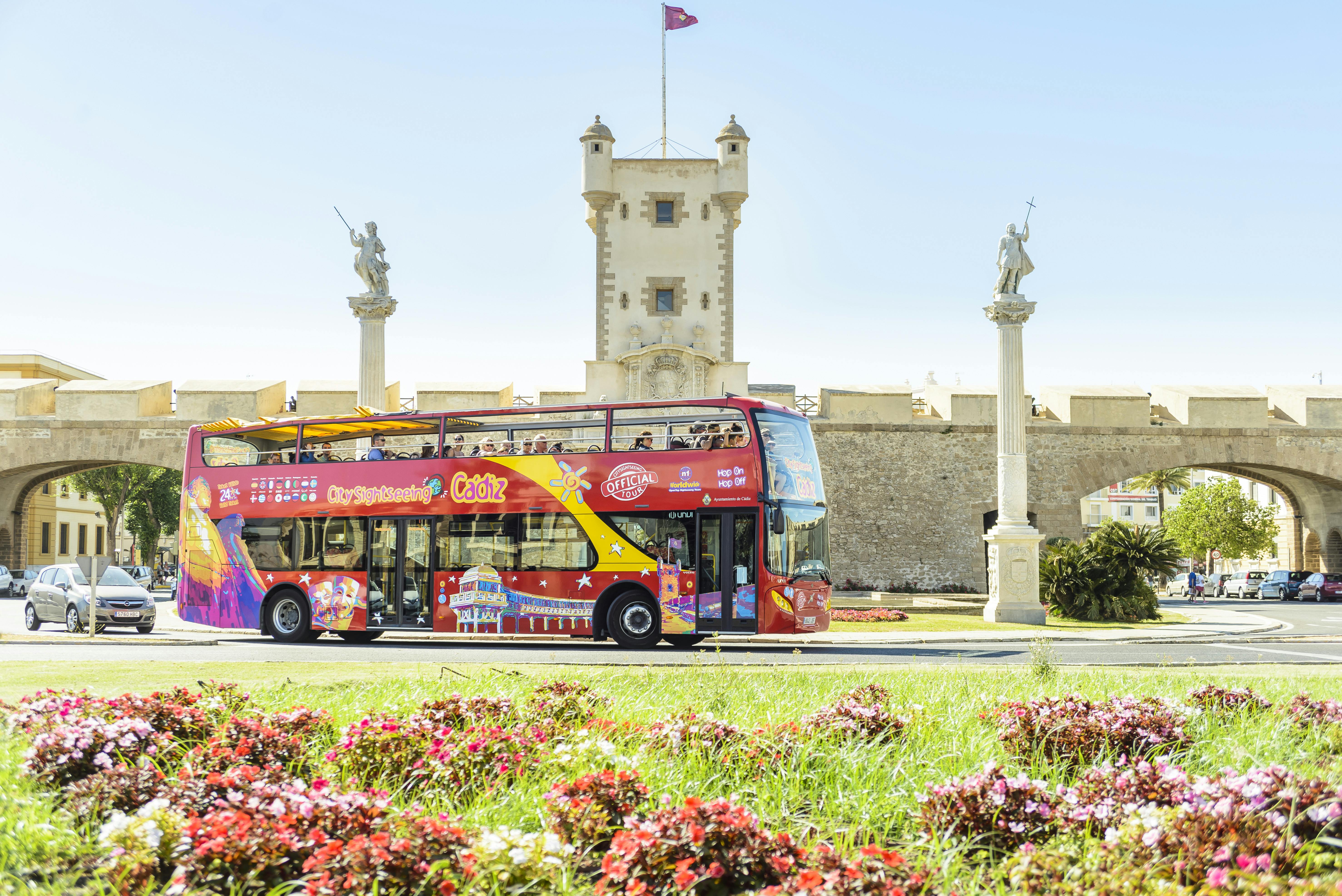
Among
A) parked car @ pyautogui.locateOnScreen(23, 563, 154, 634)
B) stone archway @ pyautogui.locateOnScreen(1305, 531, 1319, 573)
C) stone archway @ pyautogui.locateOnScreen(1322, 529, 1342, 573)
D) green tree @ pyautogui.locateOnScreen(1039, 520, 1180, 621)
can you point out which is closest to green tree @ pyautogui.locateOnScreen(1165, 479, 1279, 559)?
stone archway @ pyautogui.locateOnScreen(1305, 531, 1319, 573)

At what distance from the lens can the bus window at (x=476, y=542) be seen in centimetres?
1552

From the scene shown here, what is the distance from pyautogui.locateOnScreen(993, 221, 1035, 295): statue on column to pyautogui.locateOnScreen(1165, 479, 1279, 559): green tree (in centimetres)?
3166

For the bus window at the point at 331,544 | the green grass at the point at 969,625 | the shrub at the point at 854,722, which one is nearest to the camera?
the shrub at the point at 854,722

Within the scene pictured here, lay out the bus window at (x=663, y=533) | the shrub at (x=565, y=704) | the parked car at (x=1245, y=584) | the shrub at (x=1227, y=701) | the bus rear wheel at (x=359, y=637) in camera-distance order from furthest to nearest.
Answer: the parked car at (x=1245, y=584), the bus rear wheel at (x=359, y=637), the bus window at (x=663, y=533), the shrub at (x=1227, y=701), the shrub at (x=565, y=704)

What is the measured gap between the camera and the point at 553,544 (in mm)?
15352

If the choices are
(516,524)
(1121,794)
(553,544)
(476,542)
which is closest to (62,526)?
(476,542)

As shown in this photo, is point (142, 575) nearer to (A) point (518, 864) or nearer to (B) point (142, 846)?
(B) point (142, 846)

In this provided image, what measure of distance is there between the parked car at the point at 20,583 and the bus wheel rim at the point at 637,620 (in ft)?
86.3

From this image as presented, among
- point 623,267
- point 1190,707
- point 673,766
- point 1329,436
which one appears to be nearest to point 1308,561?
point 1329,436

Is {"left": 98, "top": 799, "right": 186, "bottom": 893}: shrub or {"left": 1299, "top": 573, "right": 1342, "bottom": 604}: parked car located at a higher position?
{"left": 98, "top": 799, "right": 186, "bottom": 893}: shrub

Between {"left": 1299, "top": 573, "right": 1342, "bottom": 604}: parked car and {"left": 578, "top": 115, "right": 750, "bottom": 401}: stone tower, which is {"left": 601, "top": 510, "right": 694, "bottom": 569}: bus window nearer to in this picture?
{"left": 578, "top": 115, "right": 750, "bottom": 401}: stone tower

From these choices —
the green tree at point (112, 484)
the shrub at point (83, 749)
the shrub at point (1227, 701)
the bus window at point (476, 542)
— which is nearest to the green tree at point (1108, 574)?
the bus window at point (476, 542)

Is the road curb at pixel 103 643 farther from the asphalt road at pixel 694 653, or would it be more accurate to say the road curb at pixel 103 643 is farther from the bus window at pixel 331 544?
the bus window at pixel 331 544

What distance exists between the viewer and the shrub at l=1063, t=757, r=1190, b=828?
3.91 metres
